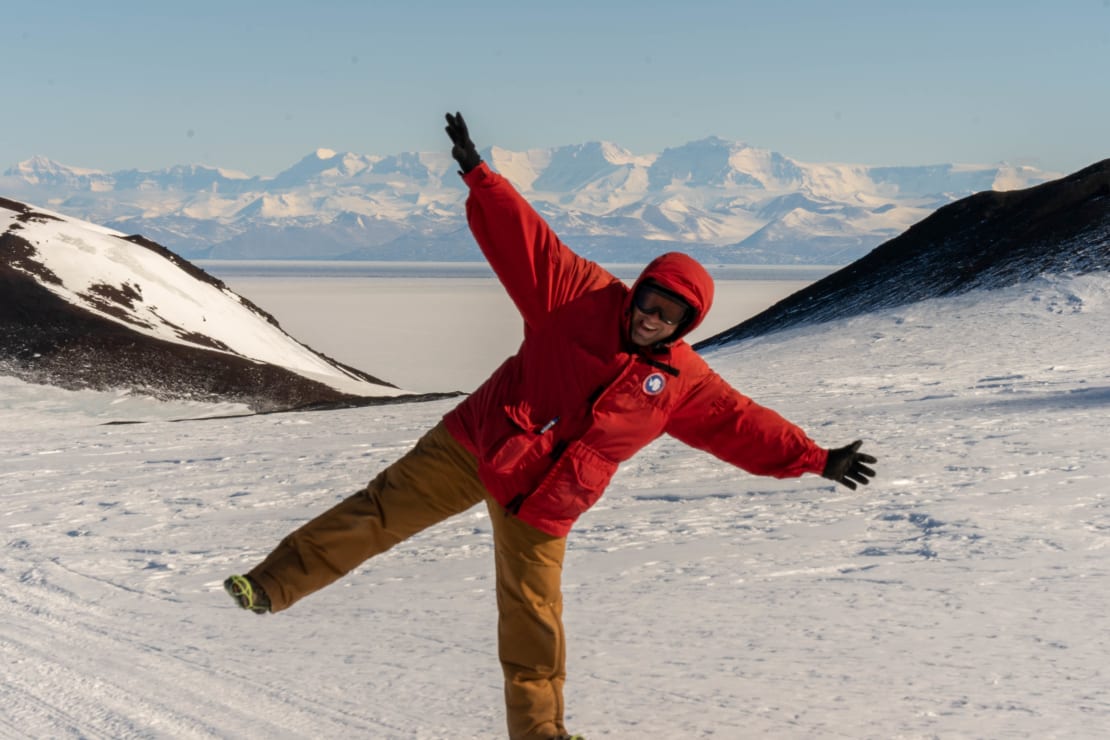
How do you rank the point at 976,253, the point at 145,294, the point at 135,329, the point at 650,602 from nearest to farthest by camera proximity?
the point at 650,602 < the point at 976,253 < the point at 135,329 < the point at 145,294

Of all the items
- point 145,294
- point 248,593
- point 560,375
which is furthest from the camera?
point 145,294

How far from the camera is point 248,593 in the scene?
12.3 feet

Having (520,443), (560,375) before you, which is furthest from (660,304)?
(520,443)

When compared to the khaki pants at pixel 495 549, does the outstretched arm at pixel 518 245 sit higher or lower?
higher

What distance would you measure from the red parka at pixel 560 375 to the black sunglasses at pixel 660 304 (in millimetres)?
44

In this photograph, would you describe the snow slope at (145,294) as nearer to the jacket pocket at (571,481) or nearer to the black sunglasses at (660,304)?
the jacket pocket at (571,481)

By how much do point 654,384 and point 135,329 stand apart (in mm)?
26201

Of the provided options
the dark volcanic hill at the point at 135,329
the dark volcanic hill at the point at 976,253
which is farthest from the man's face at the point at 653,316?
the dark volcanic hill at the point at 976,253

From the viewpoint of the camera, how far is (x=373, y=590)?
5945mm

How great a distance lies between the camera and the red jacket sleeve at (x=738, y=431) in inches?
146

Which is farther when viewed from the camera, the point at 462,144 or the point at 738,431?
the point at 738,431

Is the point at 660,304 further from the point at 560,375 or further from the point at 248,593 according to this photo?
the point at 248,593

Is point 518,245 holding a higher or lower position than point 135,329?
higher

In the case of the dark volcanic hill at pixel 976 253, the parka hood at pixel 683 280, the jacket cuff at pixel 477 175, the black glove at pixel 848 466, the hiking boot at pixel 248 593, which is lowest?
the hiking boot at pixel 248 593
